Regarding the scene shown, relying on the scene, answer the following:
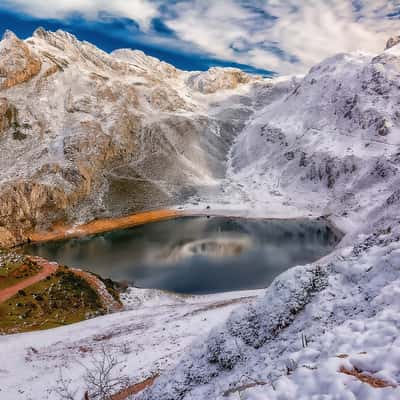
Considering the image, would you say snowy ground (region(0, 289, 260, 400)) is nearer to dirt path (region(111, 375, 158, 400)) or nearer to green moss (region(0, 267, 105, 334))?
dirt path (region(111, 375, 158, 400))

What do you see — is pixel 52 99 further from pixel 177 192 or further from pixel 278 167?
pixel 278 167

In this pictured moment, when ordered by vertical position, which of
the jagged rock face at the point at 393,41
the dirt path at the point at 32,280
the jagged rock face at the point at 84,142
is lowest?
the dirt path at the point at 32,280

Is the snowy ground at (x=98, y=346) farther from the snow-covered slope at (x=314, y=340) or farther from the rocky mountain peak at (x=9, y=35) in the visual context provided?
the rocky mountain peak at (x=9, y=35)

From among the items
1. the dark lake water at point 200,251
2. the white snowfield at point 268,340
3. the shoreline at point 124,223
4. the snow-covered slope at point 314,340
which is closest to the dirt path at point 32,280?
the white snowfield at point 268,340

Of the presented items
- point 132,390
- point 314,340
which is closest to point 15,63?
point 132,390

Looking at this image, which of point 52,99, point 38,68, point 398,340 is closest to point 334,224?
point 398,340

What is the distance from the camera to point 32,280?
36.3 m

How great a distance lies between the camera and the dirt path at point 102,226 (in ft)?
260

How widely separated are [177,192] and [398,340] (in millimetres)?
98930

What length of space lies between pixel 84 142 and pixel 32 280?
7595 cm

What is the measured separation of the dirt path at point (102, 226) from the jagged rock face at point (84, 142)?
2918mm

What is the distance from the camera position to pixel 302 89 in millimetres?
148500

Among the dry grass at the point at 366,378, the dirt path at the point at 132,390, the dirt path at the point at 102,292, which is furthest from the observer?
the dirt path at the point at 102,292

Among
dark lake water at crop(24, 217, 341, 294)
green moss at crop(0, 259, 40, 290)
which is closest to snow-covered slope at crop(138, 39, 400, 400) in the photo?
green moss at crop(0, 259, 40, 290)
